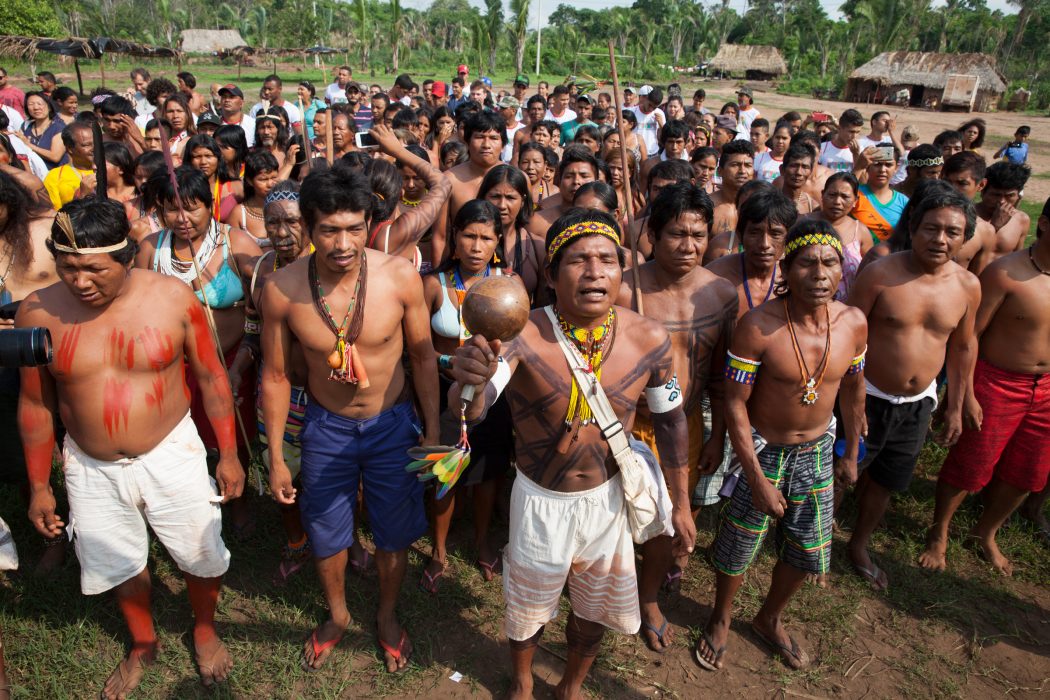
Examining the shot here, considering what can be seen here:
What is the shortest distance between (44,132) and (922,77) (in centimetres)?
4401

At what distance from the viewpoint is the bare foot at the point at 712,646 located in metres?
3.62

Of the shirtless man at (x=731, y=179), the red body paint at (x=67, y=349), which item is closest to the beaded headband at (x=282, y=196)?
the red body paint at (x=67, y=349)

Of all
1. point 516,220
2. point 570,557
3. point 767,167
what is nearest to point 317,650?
point 570,557

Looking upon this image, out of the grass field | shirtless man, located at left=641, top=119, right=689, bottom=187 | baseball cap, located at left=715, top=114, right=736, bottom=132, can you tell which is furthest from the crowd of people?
baseball cap, located at left=715, top=114, right=736, bottom=132

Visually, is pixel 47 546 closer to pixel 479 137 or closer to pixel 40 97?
pixel 479 137

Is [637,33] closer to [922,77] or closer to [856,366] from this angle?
[922,77]

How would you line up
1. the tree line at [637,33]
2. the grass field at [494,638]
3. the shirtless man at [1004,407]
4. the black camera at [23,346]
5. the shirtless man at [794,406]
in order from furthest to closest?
the tree line at [637,33]
the shirtless man at [1004,407]
the grass field at [494,638]
the shirtless man at [794,406]
the black camera at [23,346]

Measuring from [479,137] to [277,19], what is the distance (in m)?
61.4

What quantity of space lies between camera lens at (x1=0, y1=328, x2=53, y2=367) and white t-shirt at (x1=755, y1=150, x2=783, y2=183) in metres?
8.07

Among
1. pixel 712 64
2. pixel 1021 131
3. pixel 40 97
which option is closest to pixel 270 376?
pixel 40 97

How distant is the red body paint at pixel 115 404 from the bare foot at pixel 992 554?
5288mm

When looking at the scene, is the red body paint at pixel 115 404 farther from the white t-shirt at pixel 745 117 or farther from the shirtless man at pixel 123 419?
the white t-shirt at pixel 745 117

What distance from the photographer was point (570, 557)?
2916mm

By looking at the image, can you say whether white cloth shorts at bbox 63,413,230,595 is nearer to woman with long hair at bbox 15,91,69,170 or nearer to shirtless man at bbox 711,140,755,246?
shirtless man at bbox 711,140,755,246
